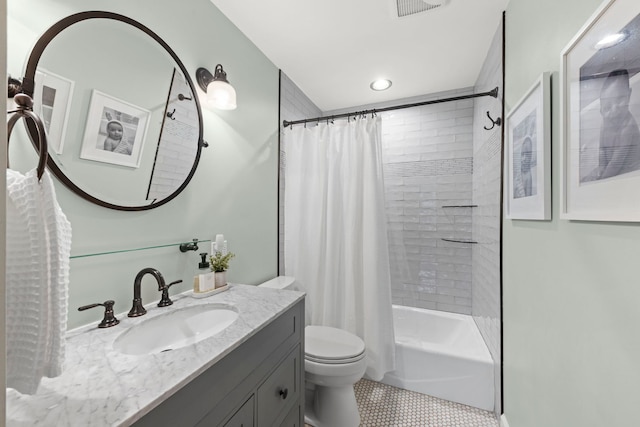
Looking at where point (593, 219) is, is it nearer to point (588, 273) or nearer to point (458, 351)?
point (588, 273)

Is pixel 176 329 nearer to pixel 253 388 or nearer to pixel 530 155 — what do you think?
pixel 253 388

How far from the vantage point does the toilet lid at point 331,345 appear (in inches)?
60.6

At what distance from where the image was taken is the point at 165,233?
1226 millimetres

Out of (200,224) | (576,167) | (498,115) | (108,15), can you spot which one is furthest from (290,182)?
(576,167)

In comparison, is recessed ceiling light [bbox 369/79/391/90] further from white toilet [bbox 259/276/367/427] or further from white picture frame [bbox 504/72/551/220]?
white toilet [bbox 259/276/367/427]

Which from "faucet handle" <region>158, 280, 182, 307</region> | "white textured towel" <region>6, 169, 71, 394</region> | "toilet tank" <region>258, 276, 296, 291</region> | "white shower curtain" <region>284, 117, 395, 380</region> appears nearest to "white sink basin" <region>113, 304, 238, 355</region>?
"faucet handle" <region>158, 280, 182, 307</region>

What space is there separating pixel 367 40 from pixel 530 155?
128 centimetres

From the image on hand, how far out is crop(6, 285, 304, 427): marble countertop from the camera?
52 cm

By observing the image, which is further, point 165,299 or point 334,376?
point 334,376

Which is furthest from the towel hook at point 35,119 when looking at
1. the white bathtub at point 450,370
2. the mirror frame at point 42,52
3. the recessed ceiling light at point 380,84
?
the recessed ceiling light at point 380,84

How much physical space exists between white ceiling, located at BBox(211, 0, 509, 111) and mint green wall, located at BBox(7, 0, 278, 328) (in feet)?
0.59

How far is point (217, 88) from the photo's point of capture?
139 cm

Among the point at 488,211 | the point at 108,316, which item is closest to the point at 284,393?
the point at 108,316

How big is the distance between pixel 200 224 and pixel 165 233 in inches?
7.9
